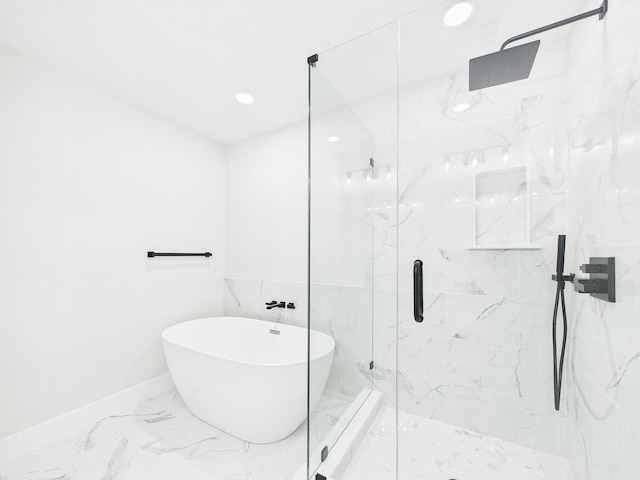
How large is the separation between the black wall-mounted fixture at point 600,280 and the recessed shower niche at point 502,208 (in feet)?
1.32

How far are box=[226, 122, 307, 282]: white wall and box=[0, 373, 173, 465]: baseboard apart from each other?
48.1 inches

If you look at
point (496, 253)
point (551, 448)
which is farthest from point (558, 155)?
point (551, 448)

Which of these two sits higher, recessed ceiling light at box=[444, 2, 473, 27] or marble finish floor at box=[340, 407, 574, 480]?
recessed ceiling light at box=[444, 2, 473, 27]

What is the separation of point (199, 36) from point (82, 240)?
1582 millimetres

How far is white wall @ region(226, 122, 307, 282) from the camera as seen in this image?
8.41 feet

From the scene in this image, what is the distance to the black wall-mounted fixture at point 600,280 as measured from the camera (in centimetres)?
93

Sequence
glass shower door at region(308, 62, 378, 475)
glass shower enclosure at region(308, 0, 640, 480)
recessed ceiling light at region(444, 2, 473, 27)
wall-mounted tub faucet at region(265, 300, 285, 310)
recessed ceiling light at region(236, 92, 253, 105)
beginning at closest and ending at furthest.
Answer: glass shower enclosure at region(308, 0, 640, 480) < recessed ceiling light at region(444, 2, 473, 27) < glass shower door at region(308, 62, 378, 475) < recessed ceiling light at region(236, 92, 253, 105) < wall-mounted tub faucet at region(265, 300, 285, 310)

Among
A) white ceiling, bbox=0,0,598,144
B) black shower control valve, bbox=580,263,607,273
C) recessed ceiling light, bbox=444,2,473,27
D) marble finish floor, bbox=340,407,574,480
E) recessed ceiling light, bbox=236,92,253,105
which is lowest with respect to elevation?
marble finish floor, bbox=340,407,574,480

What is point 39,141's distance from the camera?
1.74 m

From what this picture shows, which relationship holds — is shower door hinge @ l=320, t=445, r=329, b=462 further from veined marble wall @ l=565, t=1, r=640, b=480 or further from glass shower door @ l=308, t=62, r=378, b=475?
veined marble wall @ l=565, t=1, r=640, b=480

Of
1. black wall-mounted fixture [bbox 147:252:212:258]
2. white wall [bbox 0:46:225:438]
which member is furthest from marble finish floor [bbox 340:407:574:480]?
black wall-mounted fixture [bbox 147:252:212:258]

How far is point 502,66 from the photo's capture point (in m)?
1.42

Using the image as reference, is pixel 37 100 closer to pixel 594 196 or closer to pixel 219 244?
pixel 219 244

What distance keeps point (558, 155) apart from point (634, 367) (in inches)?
39.2
